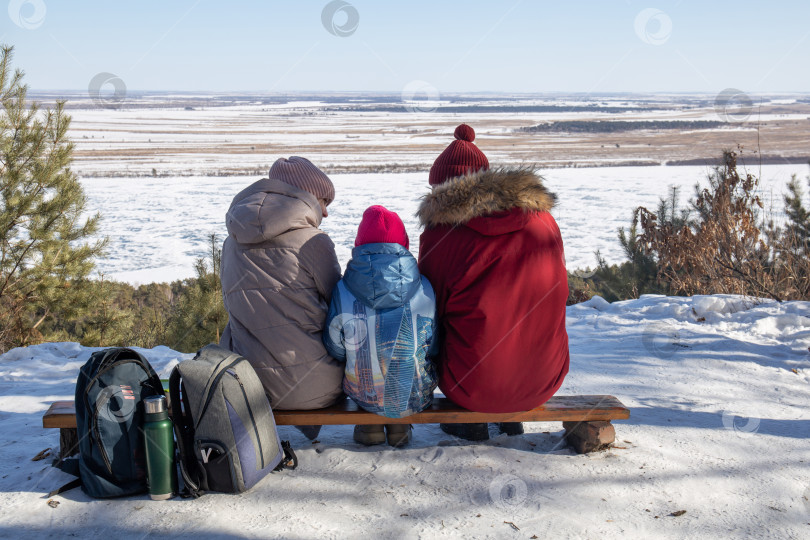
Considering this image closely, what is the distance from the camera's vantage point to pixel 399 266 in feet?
8.53

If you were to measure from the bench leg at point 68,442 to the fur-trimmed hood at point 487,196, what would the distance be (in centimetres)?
186

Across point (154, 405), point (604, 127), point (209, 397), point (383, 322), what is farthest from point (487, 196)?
point (604, 127)

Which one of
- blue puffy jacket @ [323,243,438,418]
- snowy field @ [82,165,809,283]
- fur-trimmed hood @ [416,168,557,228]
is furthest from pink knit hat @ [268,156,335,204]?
snowy field @ [82,165,809,283]

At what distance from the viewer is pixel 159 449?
2.47 m

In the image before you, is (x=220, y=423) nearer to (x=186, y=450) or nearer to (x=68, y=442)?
(x=186, y=450)

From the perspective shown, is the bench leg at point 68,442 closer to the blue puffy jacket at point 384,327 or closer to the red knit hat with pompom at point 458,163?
the blue puffy jacket at point 384,327

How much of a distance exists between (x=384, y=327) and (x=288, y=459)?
0.76 m

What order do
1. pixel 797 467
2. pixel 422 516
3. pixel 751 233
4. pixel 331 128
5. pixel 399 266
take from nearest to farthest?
pixel 422 516 < pixel 399 266 < pixel 797 467 < pixel 751 233 < pixel 331 128

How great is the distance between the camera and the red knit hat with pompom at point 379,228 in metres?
2.69

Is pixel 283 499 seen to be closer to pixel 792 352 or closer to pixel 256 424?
pixel 256 424

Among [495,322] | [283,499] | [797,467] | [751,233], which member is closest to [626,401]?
[797,467]

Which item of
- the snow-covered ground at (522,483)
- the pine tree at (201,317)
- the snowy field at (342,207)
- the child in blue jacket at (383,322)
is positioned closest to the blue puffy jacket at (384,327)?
the child in blue jacket at (383,322)

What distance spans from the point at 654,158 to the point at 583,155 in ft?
12.8

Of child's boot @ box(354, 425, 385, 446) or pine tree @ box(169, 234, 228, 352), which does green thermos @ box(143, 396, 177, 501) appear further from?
pine tree @ box(169, 234, 228, 352)
